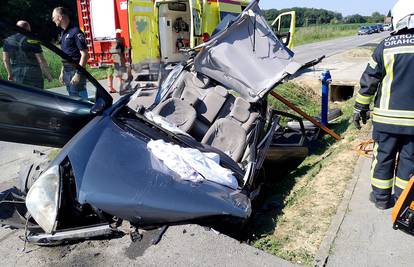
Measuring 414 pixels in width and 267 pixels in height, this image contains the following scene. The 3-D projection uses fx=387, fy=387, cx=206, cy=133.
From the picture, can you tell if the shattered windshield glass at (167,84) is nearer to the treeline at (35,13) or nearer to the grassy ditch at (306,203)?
the grassy ditch at (306,203)

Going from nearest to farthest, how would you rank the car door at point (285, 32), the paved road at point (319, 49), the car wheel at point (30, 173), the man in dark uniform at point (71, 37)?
the car wheel at point (30, 173), the car door at point (285, 32), the man in dark uniform at point (71, 37), the paved road at point (319, 49)

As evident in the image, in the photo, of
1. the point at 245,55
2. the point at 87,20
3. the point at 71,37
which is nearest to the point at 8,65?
the point at 245,55

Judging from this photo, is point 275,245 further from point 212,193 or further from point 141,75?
point 141,75

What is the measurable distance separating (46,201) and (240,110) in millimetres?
2354

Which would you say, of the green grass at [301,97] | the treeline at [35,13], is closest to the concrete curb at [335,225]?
the green grass at [301,97]

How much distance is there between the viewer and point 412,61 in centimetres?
297

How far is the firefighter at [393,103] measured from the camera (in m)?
3.01

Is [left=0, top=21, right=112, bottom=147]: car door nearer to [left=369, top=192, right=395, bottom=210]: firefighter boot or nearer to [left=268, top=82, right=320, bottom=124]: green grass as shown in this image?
[left=369, top=192, right=395, bottom=210]: firefighter boot

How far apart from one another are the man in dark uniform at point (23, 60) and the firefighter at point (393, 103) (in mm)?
2715

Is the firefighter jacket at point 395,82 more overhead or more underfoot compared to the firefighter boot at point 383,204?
more overhead

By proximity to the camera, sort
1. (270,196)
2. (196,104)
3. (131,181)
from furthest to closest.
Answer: (196,104) → (270,196) → (131,181)

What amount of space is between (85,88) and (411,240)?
290cm

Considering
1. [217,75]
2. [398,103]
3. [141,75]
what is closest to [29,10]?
[141,75]

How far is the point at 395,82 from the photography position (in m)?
3.07
